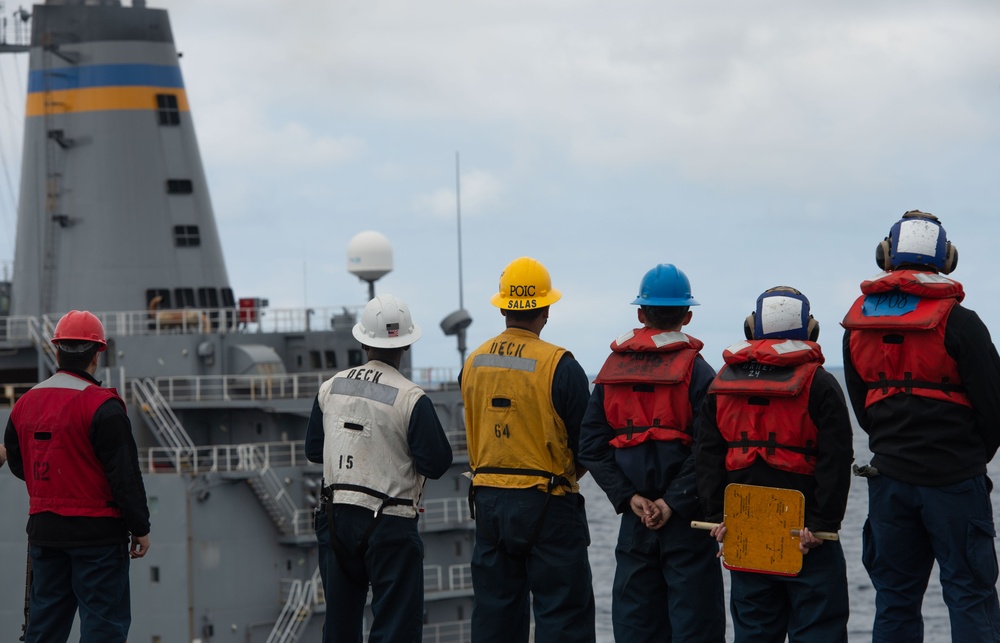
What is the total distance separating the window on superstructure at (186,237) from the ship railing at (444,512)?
8.89 meters

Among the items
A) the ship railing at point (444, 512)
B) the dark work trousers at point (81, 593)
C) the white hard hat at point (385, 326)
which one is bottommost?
the ship railing at point (444, 512)

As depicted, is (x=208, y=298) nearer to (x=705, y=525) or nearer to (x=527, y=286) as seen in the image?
(x=527, y=286)

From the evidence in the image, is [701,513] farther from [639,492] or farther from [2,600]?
[2,600]

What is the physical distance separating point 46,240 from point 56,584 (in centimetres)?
2629

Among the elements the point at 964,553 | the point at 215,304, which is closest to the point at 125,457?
the point at 964,553

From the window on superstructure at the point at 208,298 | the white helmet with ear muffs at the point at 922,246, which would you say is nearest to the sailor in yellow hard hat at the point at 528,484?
the white helmet with ear muffs at the point at 922,246

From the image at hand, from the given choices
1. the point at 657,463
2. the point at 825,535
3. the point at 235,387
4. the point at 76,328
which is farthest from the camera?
the point at 235,387

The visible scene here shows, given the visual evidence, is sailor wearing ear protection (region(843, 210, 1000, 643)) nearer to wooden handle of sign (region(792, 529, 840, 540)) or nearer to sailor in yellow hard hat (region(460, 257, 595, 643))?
wooden handle of sign (region(792, 529, 840, 540))

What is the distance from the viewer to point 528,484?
8.57m

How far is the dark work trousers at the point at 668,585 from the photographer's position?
8156mm

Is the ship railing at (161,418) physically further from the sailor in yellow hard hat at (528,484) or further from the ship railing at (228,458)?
the sailor in yellow hard hat at (528,484)

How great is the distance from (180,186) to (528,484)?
27276 mm

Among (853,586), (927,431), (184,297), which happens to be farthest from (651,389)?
(853,586)

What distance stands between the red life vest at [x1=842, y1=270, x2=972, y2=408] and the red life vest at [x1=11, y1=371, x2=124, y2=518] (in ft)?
15.0
